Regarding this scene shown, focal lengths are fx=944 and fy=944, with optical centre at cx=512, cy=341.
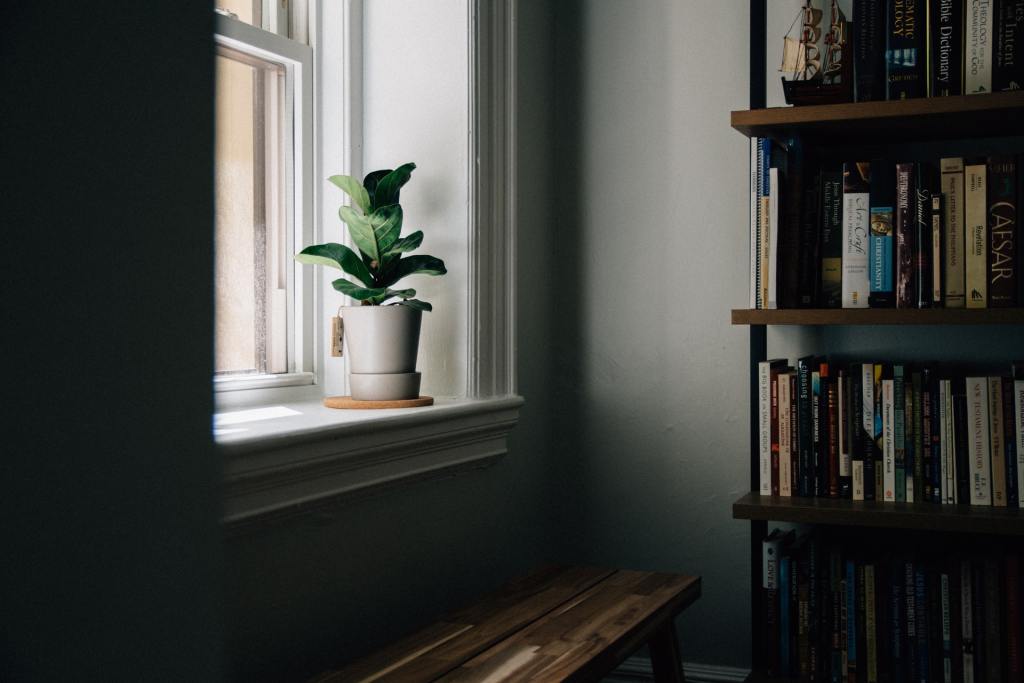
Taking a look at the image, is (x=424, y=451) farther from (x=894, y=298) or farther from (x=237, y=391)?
(x=894, y=298)

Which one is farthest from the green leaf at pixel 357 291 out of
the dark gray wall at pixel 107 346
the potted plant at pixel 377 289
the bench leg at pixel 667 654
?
the dark gray wall at pixel 107 346

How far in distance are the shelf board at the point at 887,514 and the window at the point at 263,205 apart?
0.92 metres

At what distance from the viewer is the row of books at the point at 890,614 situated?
5.63 ft

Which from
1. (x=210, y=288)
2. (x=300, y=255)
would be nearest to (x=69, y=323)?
(x=210, y=288)

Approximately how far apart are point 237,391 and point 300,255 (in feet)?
0.86

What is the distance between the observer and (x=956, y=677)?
1.73m

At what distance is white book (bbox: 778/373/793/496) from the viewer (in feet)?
5.99

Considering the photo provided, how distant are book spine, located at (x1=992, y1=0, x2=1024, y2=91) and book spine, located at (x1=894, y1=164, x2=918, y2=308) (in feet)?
0.70

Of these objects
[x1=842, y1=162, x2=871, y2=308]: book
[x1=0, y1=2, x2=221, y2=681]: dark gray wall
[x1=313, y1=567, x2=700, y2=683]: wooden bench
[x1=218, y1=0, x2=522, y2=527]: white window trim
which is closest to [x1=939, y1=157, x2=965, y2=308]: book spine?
[x1=842, y1=162, x2=871, y2=308]: book

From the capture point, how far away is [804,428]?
5.96ft

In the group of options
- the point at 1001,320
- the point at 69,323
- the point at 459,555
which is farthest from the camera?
the point at 459,555

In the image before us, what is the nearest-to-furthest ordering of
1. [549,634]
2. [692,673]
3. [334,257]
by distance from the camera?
[549,634] < [334,257] < [692,673]

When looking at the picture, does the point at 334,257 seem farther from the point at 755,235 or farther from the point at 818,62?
the point at 818,62

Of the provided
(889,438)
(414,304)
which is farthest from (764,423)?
(414,304)
